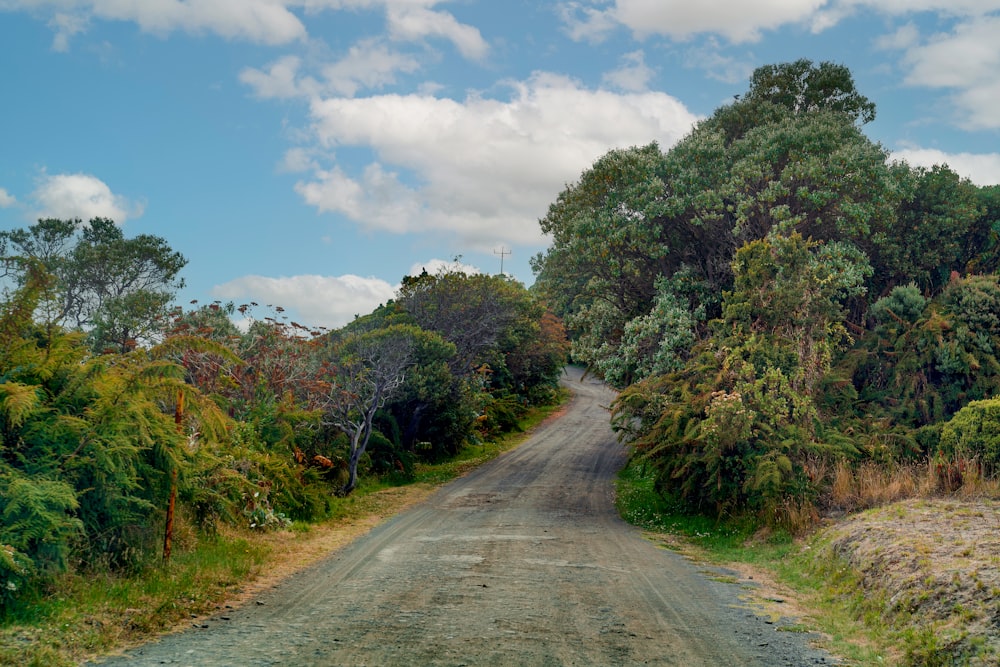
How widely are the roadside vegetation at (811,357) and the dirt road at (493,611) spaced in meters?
1.58

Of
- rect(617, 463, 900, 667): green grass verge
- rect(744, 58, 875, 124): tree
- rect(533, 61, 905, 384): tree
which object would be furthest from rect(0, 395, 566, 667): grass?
rect(744, 58, 875, 124): tree

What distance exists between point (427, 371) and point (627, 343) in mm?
7266

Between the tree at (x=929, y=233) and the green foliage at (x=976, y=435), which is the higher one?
the tree at (x=929, y=233)

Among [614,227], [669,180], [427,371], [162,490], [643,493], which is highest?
[669,180]

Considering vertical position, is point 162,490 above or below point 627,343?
below

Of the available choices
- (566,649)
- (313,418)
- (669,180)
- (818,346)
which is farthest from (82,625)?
(669,180)

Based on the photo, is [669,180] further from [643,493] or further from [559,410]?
[559,410]

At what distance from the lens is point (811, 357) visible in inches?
693

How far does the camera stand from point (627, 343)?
22.4 meters

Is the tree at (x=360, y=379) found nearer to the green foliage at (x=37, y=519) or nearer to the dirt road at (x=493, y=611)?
the dirt road at (x=493, y=611)

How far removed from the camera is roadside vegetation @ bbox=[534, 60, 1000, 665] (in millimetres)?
10383

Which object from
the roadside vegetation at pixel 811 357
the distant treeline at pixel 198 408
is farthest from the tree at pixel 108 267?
the roadside vegetation at pixel 811 357

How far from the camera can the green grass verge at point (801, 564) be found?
26.4ft

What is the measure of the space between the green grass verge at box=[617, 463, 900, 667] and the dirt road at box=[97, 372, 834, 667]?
597 millimetres
